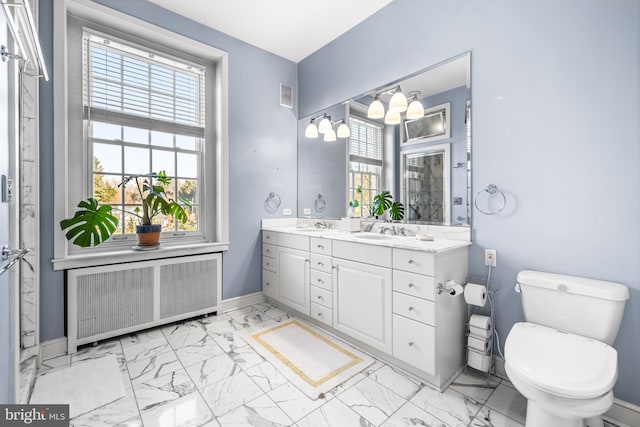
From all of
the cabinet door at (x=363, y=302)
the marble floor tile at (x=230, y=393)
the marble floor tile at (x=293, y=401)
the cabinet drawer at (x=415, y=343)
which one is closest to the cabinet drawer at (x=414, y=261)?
the cabinet door at (x=363, y=302)

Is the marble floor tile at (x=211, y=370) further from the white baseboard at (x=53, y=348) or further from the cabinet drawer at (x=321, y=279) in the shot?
the white baseboard at (x=53, y=348)

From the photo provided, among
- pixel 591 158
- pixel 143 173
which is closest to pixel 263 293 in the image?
pixel 143 173

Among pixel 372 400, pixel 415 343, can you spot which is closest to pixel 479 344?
pixel 415 343

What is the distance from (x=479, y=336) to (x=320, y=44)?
3.17 m

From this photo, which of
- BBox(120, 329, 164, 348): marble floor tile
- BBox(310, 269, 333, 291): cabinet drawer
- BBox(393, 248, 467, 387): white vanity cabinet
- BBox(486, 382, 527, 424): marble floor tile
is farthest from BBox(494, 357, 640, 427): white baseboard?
BBox(120, 329, 164, 348): marble floor tile

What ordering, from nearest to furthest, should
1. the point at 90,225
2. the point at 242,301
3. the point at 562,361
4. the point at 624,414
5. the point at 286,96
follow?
1. the point at 562,361
2. the point at 624,414
3. the point at 90,225
4. the point at 242,301
5. the point at 286,96

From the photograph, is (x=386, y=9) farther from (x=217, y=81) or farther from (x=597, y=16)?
(x=217, y=81)

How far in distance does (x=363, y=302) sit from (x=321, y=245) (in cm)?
61

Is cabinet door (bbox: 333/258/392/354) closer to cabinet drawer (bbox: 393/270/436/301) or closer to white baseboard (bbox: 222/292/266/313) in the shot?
cabinet drawer (bbox: 393/270/436/301)

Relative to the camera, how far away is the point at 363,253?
215 cm

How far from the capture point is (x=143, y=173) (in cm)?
267

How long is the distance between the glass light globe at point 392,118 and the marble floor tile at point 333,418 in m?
2.14

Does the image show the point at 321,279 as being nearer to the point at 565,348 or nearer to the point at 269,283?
the point at 269,283

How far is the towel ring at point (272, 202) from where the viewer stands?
3.36 meters
